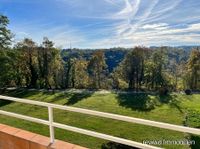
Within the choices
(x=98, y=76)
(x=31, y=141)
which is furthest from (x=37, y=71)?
(x=31, y=141)

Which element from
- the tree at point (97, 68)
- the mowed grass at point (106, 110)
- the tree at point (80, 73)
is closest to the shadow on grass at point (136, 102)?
the mowed grass at point (106, 110)

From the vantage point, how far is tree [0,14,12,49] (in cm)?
2241

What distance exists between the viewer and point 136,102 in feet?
57.4

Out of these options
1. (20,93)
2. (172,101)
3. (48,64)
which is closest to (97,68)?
(48,64)

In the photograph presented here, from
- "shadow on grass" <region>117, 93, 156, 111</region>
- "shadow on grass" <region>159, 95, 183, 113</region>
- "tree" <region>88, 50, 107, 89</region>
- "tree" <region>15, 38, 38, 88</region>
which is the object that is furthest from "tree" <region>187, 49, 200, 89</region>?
"tree" <region>15, 38, 38, 88</region>

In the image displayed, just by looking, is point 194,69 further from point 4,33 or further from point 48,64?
point 4,33

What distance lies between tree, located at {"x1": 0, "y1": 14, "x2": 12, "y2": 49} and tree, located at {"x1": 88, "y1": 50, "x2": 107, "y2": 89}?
10061 millimetres

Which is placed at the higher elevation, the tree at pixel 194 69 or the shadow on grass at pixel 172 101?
the tree at pixel 194 69

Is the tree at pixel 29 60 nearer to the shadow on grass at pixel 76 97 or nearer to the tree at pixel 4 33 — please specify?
the tree at pixel 4 33

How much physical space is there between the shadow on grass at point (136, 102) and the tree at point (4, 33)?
451 inches

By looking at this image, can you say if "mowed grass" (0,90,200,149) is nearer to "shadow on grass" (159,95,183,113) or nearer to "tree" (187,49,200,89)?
"shadow on grass" (159,95,183,113)

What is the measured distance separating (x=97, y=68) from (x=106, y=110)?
14692mm

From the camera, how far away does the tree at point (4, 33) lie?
882 inches

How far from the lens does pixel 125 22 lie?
35.4 m
